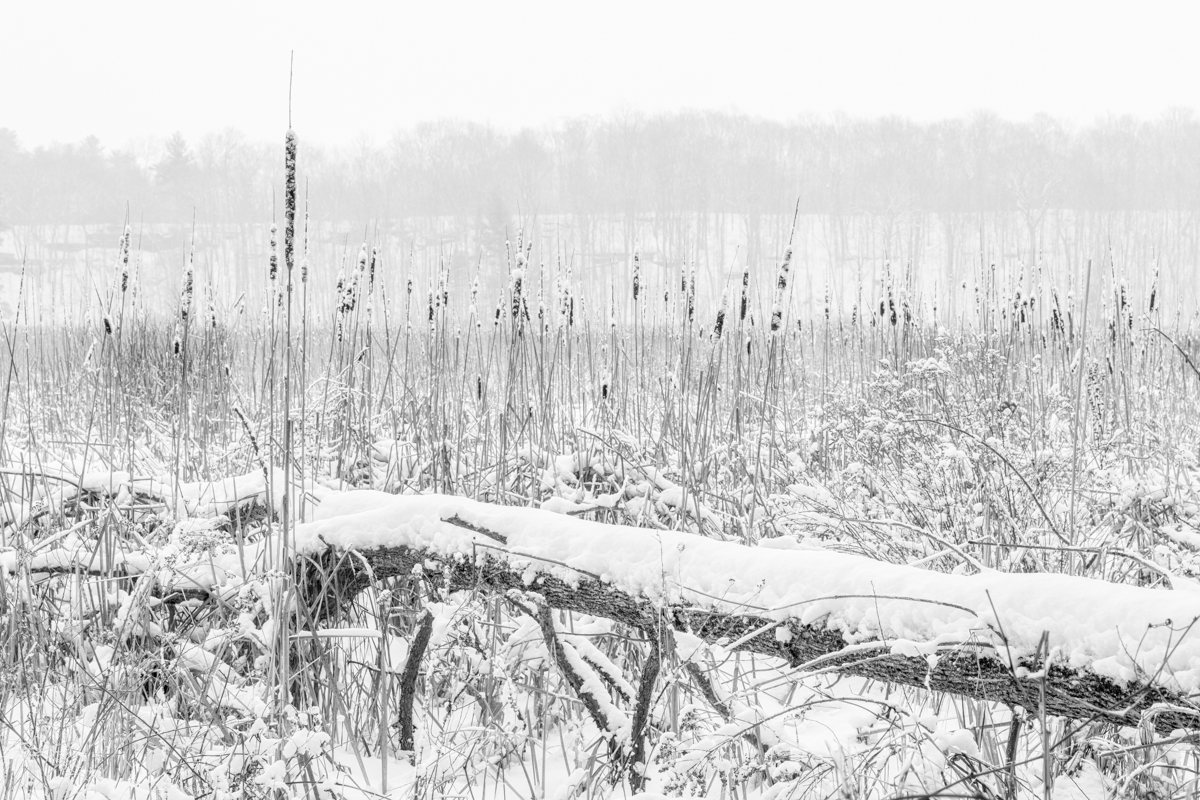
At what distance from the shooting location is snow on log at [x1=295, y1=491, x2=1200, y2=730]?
2.97 feet

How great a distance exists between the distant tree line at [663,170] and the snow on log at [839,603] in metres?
40.6

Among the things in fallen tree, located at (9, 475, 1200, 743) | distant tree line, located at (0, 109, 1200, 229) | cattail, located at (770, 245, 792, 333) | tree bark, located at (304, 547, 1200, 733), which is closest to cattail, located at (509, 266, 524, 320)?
cattail, located at (770, 245, 792, 333)

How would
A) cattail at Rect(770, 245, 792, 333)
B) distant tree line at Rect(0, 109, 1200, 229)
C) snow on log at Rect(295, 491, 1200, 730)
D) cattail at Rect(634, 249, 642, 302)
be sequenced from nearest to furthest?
snow on log at Rect(295, 491, 1200, 730) → cattail at Rect(770, 245, 792, 333) → cattail at Rect(634, 249, 642, 302) → distant tree line at Rect(0, 109, 1200, 229)

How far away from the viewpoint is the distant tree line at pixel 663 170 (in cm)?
4219

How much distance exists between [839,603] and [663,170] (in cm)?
4515

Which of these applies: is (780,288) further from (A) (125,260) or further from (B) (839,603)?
(A) (125,260)

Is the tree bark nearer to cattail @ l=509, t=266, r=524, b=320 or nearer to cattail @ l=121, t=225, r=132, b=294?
cattail @ l=509, t=266, r=524, b=320

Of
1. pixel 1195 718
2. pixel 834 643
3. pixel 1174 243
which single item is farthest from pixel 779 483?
pixel 1174 243

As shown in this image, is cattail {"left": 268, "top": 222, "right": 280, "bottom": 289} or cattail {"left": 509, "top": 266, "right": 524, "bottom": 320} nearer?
cattail {"left": 268, "top": 222, "right": 280, "bottom": 289}

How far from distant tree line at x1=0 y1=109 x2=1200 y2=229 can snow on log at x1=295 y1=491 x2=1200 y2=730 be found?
4057 centimetres

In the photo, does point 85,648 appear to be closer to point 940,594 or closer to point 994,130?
point 940,594

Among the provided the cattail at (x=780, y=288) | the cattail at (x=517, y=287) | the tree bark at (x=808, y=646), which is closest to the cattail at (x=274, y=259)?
the tree bark at (x=808, y=646)

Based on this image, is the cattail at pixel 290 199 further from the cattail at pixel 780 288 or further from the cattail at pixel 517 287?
the cattail at pixel 780 288

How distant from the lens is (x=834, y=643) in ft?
3.73
